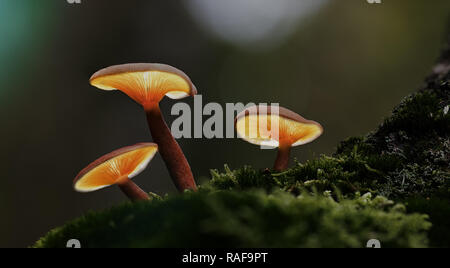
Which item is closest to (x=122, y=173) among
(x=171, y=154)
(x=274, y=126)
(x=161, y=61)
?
(x=171, y=154)

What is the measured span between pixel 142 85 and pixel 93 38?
873 centimetres

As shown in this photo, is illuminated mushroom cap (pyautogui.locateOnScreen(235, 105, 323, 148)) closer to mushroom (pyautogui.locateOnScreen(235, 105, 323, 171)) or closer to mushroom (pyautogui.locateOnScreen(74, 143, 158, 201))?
mushroom (pyautogui.locateOnScreen(235, 105, 323, 171))

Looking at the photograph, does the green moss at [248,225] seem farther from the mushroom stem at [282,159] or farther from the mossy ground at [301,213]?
the mushroom stem at [282,159]

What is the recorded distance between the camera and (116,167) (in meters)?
2.01

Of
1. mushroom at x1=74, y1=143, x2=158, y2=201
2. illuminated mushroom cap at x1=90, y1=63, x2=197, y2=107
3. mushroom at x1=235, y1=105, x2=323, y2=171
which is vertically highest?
illuminated mushroom cap at x1=90, y1=63, x2=197, y2=107

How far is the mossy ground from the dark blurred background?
23.4 ft

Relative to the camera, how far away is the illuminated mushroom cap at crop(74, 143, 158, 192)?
1.77 meters

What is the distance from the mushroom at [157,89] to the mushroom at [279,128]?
0.41 metres

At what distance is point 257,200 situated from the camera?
1070 millimetres

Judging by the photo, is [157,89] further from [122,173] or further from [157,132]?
[122,173]

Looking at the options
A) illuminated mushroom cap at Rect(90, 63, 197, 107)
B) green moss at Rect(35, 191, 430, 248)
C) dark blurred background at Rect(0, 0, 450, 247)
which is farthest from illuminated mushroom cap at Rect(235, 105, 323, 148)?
dark blurred background at Rect(0, 0, 450, 247)

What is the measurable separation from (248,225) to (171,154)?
4.55 ft
